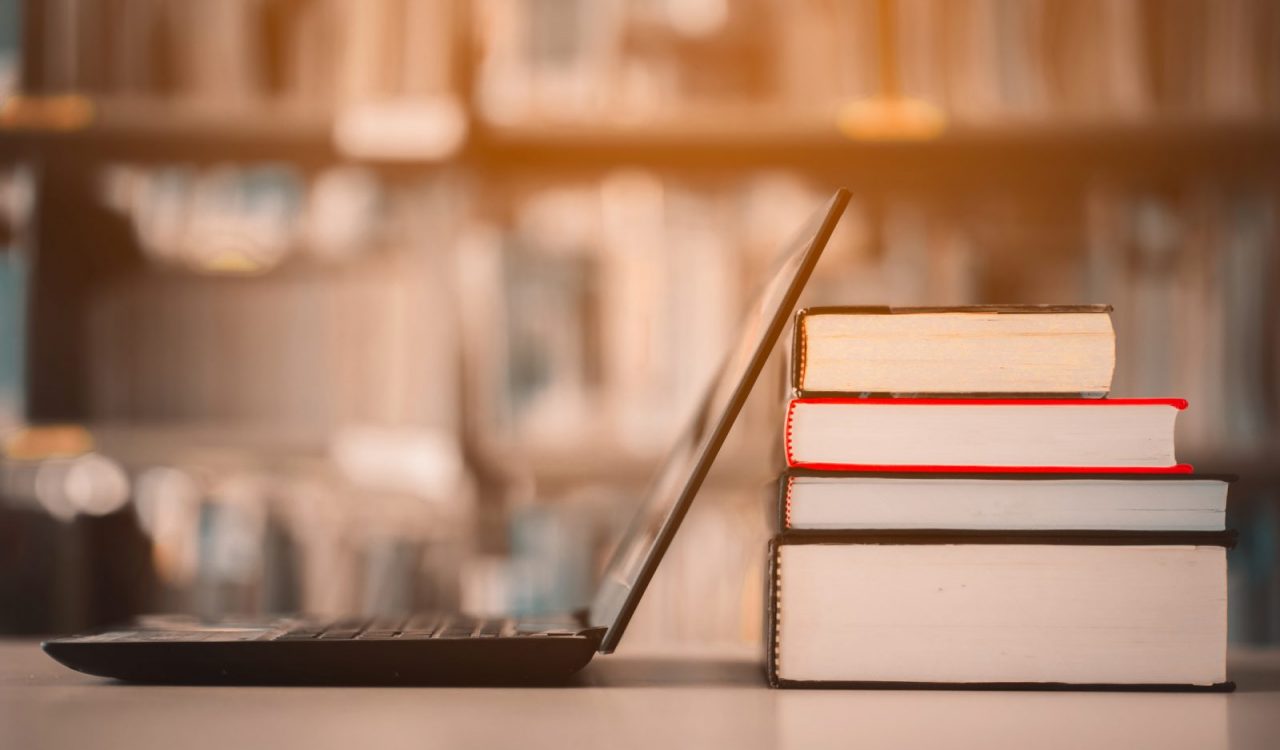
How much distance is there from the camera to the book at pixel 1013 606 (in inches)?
21.0

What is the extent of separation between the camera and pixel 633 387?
1.42 m

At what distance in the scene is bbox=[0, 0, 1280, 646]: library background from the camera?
1.40m

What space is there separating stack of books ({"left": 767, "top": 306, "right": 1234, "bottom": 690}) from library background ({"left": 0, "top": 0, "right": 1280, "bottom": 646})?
85 centimetres

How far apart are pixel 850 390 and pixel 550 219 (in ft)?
3.49

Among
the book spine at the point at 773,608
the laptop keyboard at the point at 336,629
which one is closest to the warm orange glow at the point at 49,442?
the laptop keyboard at the point at 336,629

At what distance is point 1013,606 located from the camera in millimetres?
534

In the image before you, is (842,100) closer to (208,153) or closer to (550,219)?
(550,219)

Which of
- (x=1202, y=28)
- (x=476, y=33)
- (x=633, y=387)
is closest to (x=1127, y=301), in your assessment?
(x=1202, y=28)

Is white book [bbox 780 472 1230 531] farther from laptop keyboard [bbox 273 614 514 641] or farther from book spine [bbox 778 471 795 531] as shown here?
laptop keyboard [bbox 273 614 514 641]

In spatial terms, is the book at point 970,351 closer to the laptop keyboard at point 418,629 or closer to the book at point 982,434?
the book at point 982,434

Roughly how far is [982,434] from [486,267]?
985mm

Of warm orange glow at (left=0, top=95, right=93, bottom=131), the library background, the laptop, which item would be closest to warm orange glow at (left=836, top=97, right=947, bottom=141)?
the library background

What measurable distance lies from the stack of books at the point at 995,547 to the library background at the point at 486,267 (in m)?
0.85

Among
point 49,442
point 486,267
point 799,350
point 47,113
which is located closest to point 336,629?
point 799,350
